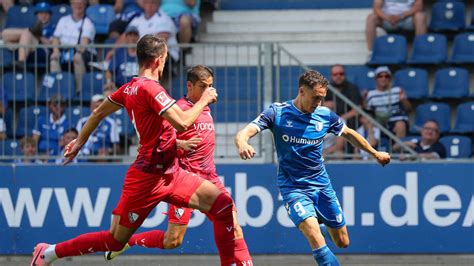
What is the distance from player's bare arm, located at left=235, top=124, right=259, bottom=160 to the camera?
399 inches

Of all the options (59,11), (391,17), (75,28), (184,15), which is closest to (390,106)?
(391,17)

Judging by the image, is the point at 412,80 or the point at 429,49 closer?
the point at 412,80

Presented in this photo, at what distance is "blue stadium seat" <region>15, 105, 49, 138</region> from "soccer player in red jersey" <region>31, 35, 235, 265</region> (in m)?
4.28

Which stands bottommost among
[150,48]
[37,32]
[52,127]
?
[52,127]

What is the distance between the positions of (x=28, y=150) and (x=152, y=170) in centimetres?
520

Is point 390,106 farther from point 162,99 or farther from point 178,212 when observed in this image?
point 162,99

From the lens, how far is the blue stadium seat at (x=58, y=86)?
15.0m

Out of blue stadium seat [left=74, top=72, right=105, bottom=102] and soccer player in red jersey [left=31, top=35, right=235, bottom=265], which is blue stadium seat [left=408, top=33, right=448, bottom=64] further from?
soccer player in red jersey [left=31, top=35, right=235, bottom=265]

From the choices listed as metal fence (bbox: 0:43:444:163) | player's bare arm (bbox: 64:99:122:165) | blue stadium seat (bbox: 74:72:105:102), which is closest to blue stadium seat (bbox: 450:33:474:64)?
metal fence (bbox: 0:43:444:163)

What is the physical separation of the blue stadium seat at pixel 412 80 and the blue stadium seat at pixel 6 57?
5617mm

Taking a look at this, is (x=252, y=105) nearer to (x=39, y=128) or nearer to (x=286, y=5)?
(x=39, y=128)

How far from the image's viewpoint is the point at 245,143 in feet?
34.2

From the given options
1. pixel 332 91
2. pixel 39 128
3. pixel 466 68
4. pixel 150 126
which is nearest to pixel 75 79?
pixel 39 128

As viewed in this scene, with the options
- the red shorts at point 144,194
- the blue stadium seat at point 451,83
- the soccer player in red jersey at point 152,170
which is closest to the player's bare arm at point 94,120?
the soccer player in red jersey at point 152,170
